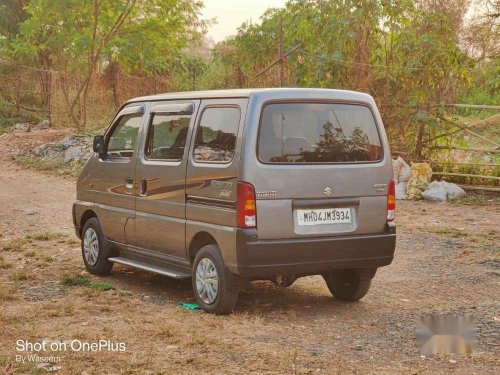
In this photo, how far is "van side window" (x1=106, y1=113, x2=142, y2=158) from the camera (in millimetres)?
8164

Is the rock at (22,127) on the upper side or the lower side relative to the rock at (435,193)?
upper

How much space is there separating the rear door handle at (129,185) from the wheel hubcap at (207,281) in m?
1.39

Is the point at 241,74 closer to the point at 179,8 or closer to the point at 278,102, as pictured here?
the point at 179,8

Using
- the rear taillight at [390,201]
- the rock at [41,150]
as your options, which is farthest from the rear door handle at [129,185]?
the rock at [41,150]

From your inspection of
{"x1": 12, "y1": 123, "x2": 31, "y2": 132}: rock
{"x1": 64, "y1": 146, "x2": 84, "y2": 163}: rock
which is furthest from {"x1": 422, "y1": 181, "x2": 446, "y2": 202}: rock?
{"x1": 12, "y1": 123, "x2": 31, "y2": 132}: rock

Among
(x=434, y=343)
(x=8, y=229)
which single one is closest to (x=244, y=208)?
(x=434, y=343)

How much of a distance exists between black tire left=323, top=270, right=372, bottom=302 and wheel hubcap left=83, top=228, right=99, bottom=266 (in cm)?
263

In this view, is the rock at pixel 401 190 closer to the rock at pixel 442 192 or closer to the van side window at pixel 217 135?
the rock at pixel 442 192

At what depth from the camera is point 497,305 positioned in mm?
7258

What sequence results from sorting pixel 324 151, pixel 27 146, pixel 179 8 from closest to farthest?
pixel 324 151, pixel 27 146, pixel 179 8

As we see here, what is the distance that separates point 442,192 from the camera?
15500mm

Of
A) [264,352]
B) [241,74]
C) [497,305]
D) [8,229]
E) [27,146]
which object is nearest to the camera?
[264,352]

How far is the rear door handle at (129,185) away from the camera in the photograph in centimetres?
794

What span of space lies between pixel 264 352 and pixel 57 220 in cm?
829
